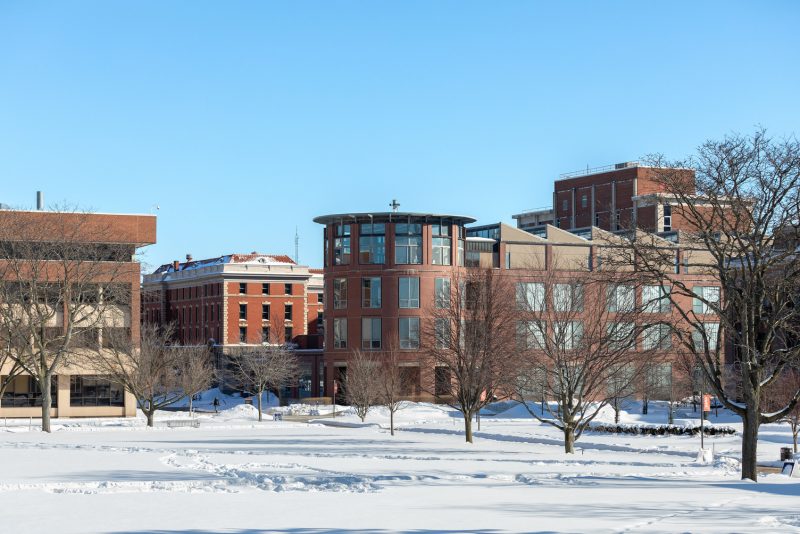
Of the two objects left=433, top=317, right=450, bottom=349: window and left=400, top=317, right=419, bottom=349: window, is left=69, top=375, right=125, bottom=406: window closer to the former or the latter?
left=400, top=317, right=419, bottom=349: window

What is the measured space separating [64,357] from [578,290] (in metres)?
32.2

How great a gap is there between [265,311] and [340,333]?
99.7 feet

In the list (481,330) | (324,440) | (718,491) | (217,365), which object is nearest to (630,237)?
(718,491)

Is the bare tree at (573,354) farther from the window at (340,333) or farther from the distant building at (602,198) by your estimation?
the distant building at (602,198)

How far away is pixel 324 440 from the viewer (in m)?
49.8

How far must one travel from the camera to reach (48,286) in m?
62.1

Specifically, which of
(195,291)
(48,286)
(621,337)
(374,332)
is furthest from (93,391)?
(195,291)

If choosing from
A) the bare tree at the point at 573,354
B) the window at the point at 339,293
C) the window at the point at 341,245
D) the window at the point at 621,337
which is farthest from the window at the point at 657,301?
the window at the point at 339,293

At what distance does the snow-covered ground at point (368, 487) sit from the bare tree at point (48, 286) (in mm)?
7802

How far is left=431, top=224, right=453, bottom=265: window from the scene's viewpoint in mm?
92938

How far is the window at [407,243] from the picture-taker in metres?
92.1

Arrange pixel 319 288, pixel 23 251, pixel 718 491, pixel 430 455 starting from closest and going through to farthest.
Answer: pixel 718 491, pixel 430 455, pixel 23 251, pixel 319 288

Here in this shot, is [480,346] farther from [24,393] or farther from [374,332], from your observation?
[374,332]

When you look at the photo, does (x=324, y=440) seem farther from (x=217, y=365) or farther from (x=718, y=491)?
(x=217, y=365)
